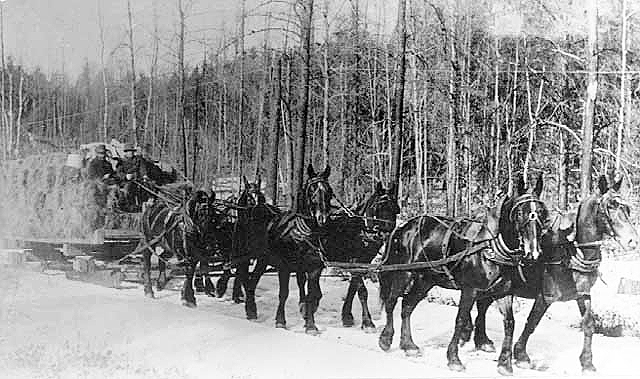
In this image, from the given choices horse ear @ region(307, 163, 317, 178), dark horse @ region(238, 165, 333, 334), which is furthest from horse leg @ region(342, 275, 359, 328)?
horse ear @ region(307, 163, 317, 178)

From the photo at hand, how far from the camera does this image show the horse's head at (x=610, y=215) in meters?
2.94

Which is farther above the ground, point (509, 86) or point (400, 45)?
point (400, 45)

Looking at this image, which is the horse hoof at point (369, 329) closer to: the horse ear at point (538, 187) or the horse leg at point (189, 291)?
the horse leg at point (189, 291)

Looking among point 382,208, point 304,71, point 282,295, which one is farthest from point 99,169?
point 382,208

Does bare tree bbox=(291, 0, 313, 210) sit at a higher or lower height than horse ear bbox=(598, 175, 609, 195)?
higher

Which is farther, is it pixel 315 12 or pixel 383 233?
pixel 383 233

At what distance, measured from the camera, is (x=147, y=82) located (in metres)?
3.96

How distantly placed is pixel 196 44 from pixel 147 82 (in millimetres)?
356

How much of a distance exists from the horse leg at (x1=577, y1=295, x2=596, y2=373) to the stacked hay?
3.13 m

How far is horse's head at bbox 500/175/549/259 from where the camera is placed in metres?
3.02

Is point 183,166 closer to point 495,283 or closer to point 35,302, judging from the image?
point 35,302

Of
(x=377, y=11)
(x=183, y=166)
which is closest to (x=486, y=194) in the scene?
(x=377, y=11)

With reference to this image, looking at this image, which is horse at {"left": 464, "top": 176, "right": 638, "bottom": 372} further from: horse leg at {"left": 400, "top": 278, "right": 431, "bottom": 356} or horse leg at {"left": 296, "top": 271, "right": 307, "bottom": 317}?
horse leg at {"left": 296, "top": 271, "right": 307, "bottom": 317}

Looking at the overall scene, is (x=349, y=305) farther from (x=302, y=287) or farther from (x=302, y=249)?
(x=302, y=249)
